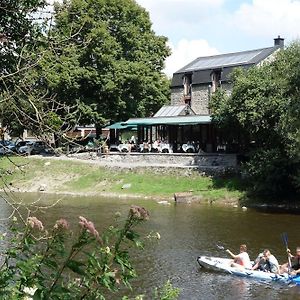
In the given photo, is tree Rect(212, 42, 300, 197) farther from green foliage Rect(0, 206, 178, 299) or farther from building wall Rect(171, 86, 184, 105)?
green foliage Rect(0, 206, 178, 299)

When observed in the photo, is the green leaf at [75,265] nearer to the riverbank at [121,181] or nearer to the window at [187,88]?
the riverbank at [121,181]

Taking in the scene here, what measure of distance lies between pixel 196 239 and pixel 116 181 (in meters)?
19.3

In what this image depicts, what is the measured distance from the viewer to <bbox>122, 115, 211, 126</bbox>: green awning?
48531 millimetres

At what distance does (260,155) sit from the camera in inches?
1480

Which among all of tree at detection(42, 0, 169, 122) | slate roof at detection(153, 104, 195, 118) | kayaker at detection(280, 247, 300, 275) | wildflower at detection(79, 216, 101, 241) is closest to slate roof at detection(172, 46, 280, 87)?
tree at detection(42, 0, 169, 122)

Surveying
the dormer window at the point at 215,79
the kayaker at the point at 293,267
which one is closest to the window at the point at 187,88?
the dormer window at the point at 215,79

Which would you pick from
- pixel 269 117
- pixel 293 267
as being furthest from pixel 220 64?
pixel 293 267

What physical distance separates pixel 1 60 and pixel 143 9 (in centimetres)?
5246

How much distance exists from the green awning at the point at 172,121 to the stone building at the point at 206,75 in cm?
565

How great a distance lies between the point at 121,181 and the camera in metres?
45.0

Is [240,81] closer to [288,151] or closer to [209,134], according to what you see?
[288,151]

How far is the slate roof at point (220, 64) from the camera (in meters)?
54.5

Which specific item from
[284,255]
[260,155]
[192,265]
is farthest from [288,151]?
[192,265]

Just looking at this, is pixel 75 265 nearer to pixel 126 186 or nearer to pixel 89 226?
pixel 89 226
